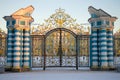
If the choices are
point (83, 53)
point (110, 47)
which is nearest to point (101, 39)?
point (110, 47)

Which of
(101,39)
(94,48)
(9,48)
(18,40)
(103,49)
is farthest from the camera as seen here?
(94,48)

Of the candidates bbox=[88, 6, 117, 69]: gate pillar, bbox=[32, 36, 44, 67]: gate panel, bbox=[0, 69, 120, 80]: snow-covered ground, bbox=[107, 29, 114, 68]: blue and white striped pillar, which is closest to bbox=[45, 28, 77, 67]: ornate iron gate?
bbox=[32, 36, 44, 67]: gate panel

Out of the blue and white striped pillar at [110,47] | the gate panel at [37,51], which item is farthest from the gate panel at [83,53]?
the gate panel at [37,51]

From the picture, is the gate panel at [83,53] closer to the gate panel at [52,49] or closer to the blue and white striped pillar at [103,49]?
the blue and white striped pillar at [103,49]

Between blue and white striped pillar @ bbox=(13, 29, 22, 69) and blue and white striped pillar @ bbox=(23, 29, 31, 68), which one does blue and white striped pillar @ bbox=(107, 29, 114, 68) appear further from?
blue and white striped pillar @ bbox=(13, 29, 22, 69)

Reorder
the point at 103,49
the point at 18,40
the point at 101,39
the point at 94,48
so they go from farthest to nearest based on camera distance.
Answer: the point at 94,48
the point at 101,39
the point at 103,49
the point at 18,40

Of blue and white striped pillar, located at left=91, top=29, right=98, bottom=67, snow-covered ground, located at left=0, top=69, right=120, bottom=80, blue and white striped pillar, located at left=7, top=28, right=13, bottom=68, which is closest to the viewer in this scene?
snow-covered ground, located at left=0, top=69, right=120, bottom=80

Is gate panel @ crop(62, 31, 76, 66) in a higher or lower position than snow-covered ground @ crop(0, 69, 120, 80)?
higher

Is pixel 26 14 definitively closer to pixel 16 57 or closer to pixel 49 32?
pixel 49 32

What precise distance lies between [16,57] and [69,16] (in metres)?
4.77

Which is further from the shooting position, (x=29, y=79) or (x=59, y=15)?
(x=59, y=15)

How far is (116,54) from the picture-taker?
696 inches

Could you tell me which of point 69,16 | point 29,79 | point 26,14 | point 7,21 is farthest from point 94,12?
point 29,79

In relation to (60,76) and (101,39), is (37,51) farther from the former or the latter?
(60,76)
